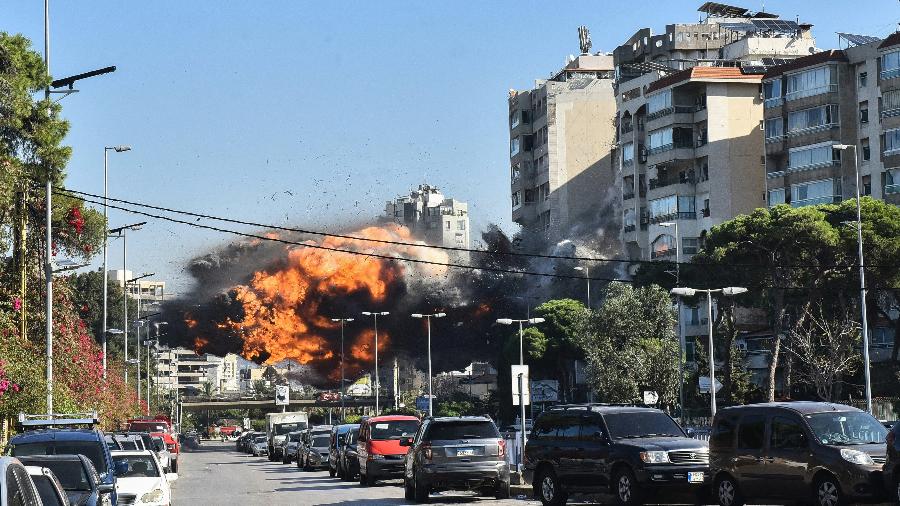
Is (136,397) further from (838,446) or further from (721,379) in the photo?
(838,446)

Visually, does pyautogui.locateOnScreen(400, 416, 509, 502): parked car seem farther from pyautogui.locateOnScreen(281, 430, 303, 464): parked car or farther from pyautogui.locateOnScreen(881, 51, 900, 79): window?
pyautogui.locateOnScreen(881, 51, 900, 79): window

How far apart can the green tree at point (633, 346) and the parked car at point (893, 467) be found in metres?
61.7

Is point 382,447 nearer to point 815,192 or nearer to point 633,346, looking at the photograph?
point 633,346

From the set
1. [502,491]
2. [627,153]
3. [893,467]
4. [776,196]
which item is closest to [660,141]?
[627,153]

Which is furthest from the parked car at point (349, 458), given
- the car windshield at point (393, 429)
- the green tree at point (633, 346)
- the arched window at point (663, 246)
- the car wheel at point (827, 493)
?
the arched window at point (663, 246)

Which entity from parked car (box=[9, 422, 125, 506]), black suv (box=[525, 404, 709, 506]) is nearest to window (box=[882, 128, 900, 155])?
black suv (box=[525, 404, 709, 506])

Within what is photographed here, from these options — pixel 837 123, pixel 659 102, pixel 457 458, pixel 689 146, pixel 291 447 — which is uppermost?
pixel 659 102

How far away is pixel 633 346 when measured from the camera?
8550 centimetres

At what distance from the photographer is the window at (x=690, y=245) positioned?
339 ft

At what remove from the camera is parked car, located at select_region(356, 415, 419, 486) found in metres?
40.7

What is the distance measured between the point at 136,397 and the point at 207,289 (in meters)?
44.1

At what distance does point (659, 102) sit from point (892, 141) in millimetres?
22298

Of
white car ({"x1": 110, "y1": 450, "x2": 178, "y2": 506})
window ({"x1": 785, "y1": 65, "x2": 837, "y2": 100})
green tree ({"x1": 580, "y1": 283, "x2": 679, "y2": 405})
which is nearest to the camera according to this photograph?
white car ({"x1": 110, "y1": 450, "x2": 178, "y2": 506})

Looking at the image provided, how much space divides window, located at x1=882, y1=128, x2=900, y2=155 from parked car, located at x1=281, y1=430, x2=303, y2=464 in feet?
135
